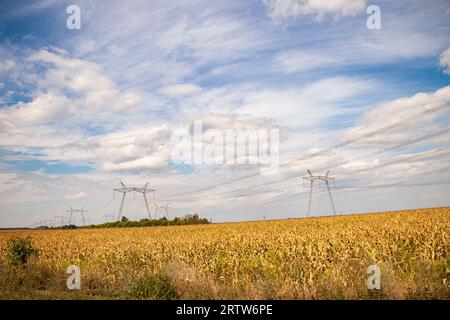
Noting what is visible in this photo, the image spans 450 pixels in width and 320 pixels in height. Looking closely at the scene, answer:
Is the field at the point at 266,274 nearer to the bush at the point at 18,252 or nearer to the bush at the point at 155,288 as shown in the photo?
the bush at the point at 155,288

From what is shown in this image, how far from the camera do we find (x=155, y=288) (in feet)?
41.5

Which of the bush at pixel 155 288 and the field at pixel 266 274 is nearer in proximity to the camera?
the field at pixel 266 274

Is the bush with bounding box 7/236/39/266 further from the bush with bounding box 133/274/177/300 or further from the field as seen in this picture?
the bush with bounding box 133/274/177/300

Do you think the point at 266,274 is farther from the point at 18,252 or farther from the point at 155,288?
the point at 18,252

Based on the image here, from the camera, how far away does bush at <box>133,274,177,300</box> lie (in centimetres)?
1248

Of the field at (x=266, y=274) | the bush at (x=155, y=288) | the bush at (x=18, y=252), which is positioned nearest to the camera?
the field at (x=266, y=274)

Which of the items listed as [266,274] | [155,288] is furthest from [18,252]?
[266,274]

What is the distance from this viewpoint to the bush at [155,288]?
12.5m

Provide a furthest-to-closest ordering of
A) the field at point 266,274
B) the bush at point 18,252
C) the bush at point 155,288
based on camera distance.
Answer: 1. the bush at point 18,252
2. the bush at point 155,288
3. the field at point 266,274

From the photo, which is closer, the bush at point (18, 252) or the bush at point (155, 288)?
the bush at point (155, 288)

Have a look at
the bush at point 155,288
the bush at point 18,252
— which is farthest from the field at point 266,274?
the bush at point 18,252

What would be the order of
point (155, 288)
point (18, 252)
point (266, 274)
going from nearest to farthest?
1. point (155, 288)
2. point (266, 274)
3. point (18, 252)
